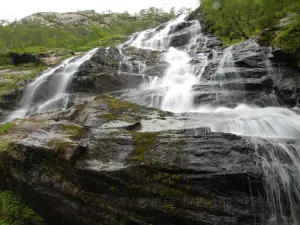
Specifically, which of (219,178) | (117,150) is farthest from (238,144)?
(117,150)

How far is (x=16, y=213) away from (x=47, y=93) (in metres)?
9.97

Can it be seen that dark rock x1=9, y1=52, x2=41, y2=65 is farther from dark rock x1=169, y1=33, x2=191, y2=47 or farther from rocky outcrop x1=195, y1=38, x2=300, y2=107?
rocky outcrop x1=195, y1=38, x2=300, y2=107

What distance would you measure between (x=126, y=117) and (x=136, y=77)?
7706 millimetres

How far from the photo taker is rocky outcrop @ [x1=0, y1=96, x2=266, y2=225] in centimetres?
527

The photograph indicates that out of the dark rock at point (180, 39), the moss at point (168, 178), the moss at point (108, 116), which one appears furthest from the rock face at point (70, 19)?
the moss at point (168, 178)

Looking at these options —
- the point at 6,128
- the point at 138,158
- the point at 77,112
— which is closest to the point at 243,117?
the point at 138,158

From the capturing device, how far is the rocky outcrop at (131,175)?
207 inches

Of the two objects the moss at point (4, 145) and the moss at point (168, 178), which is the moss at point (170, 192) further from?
the moss at point (4, 145)

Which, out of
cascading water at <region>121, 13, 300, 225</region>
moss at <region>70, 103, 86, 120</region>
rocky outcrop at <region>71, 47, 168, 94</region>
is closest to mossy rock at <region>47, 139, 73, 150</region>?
moss at <region>70, 103, 86, 120</region>

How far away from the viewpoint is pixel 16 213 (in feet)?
23.0

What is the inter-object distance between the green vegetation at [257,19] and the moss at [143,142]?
26.5 feet

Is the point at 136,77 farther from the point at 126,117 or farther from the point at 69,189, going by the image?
the point at 69,189

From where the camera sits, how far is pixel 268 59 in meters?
13.1

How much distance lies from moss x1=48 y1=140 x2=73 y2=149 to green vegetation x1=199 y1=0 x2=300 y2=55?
9.62m
